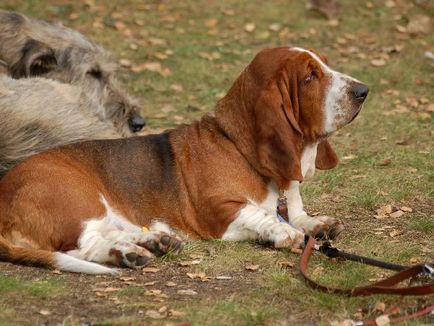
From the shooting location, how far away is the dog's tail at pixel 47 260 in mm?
5484

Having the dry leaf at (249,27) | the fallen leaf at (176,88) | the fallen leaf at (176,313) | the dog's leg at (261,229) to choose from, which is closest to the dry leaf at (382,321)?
the fallen leaf at (176,313)

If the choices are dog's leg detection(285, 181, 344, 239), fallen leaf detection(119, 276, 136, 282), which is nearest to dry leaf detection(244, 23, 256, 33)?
dog's leg detection(285, 181, 344, 239)

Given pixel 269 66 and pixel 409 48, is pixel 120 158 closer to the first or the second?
pixel 269 66

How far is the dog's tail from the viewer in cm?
548

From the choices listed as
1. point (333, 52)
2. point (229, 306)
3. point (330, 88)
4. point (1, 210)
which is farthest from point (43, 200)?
point (333, 52)

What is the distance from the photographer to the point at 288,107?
5.96 meters

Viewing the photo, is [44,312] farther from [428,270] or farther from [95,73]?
[95,73]

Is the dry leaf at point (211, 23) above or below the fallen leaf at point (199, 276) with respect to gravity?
above

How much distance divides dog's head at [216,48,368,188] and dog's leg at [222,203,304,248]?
0.92 feet

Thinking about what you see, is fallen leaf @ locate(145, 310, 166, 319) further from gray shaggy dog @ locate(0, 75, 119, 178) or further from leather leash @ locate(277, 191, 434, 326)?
gray shaggy dog @ locate(0, 75, 119, 178)

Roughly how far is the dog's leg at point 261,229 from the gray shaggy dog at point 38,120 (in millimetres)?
1925

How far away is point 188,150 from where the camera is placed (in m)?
6.35

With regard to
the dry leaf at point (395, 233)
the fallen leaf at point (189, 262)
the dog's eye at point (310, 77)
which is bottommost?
the dry leaf at point (395, 233)

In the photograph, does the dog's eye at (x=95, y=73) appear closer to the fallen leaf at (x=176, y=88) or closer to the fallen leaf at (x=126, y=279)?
the fallen leaf at (x=176, y=88)
